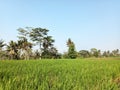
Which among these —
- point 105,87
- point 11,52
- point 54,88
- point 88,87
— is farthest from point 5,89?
point 11,52

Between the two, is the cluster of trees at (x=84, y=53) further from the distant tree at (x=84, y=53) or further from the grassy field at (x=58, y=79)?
the grassy field at (x=58, y=79)

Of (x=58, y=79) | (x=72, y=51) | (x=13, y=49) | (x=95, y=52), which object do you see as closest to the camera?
(x=58, y=79)

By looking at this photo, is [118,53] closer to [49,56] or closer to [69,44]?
[69,44]

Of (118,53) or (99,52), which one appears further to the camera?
(118,53)

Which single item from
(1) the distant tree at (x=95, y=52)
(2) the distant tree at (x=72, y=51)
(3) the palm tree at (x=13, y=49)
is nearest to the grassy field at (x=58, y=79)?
Result: (3) the palm tree at (x=13, y=49)

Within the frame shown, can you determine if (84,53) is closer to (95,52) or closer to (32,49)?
(95,52)

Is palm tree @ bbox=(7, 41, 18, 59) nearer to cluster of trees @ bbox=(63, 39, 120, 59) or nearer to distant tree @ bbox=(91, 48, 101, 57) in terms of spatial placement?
cluster of trees @ bbox=(63, 39, 120, 59)

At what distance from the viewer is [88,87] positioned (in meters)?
3.54

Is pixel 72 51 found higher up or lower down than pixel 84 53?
lower down

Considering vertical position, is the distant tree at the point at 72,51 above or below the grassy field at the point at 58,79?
above

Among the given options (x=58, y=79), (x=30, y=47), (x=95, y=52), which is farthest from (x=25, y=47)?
(x=58, y=79)

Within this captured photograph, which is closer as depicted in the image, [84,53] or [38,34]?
[38,34]

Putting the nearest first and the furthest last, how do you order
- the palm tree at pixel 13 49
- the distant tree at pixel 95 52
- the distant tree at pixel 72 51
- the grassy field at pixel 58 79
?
the grassy field at pixel 58 79 < the palm tree at pixel 13 49 < the distant tree at pixel 72 51 < the distant tree at pixel 95 52

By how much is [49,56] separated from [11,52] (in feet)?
25.4
